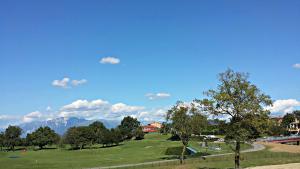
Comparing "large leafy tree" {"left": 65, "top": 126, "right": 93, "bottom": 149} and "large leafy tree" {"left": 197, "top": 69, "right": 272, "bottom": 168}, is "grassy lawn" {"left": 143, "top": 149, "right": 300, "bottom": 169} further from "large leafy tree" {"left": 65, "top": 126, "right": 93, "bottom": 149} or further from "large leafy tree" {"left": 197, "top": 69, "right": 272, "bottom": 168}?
"large leafy tree" {"left": 65, "top": 126, "right": 93, "bottom": 149}

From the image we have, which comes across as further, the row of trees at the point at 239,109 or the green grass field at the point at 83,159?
the green grass field at the point at 83,159

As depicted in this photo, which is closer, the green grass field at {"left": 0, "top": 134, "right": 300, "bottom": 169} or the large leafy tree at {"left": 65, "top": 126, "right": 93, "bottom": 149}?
the green grass field at {"left": 0, "top": 134, "right": 300, "bottom": 169}

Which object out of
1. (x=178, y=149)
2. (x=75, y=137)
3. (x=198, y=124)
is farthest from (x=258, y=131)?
(x=75, y=137)

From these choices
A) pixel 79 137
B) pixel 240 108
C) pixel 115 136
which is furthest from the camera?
pixel 115 136

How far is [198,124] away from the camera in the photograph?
256 ft

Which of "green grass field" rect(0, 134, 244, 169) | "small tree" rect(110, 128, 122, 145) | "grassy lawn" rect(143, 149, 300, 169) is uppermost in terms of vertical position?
"small tree" rect(110, 128, 122, 145)

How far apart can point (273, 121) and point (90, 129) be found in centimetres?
15686

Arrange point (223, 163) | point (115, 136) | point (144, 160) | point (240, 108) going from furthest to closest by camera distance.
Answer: point (115, 136) < point (144, 160) < point (223, 163) < point (240, 108)

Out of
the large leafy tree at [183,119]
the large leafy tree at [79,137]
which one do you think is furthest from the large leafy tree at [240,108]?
the large leafy tree at [79,137]

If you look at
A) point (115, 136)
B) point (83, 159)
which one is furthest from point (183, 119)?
point (115, 136)

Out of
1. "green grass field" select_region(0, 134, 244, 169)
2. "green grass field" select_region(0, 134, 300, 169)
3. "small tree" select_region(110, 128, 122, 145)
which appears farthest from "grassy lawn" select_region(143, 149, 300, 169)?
"small tree" select_region(110, 128, 122, 145)

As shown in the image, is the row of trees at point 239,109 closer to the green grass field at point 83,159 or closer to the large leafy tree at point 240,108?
the large leafy tree at point 240,108

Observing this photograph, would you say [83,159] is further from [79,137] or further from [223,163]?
[79,137]

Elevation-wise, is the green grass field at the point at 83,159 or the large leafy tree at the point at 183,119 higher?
the large leafy tree at the point at 183,119
